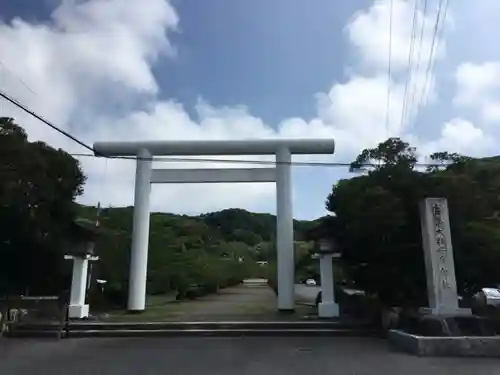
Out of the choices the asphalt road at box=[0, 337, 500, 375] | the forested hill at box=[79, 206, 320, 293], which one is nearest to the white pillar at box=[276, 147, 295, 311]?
the forested hill at box=[79, 206, 320, 293]

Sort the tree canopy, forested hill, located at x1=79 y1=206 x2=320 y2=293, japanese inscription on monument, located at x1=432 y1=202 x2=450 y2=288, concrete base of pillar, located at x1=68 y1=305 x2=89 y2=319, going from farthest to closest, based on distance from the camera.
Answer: forested hill, located at x1=79 y1=206 x2=320 y2=293, concrete base of pillar, located at x1=68 y1=305 x2=89 y2=319, the tree canopy, japanese inscription on monument, located at x1=432 y1=202 x2=450 y2=288

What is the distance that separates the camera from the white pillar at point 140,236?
14445 mm

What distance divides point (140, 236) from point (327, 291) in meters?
5.97

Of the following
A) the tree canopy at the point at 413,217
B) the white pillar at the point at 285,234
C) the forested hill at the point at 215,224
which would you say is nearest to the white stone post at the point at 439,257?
the tree canopy at the point at 413,217

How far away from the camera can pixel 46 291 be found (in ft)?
46.0

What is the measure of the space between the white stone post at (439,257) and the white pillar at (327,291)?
366 centimetres

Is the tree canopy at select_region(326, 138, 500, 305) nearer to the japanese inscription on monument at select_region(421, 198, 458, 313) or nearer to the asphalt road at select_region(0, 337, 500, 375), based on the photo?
the japanese inscription on monument at select_region(421, 198, 458, 313)

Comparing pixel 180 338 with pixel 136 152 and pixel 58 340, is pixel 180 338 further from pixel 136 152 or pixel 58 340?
pixel 136 152

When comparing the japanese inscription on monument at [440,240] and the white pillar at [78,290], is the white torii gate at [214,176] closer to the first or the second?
the white pillar at [78,290]

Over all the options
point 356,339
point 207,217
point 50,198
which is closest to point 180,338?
point 356,339

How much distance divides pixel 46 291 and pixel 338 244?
28.6 ft

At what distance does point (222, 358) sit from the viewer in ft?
26.7

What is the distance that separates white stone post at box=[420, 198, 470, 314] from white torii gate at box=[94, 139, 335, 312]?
5.05m

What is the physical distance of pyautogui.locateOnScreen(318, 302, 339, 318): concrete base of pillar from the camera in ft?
43.4
